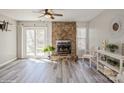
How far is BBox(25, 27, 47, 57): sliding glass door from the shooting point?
834 centimetres

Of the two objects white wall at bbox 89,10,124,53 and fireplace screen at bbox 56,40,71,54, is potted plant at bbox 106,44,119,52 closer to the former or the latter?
white wall at bbox 89,10,124,53

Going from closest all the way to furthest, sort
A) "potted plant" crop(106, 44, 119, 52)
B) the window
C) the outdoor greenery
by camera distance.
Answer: "potted plant" crop(106, 44, 119, 52) → the outdoor greenery → the window

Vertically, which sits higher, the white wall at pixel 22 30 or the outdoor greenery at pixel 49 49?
the white wall at pixel 22 30

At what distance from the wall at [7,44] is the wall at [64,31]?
2.07m

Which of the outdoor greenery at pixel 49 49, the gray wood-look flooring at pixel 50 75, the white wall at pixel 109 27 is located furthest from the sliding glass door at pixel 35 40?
the white wall at pixel 109 27

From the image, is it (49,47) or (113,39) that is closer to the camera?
(113,39)

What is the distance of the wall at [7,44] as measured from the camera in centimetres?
602

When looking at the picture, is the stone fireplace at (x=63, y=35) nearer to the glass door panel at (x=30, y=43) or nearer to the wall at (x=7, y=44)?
the glass door panel at (x=30, y=43)

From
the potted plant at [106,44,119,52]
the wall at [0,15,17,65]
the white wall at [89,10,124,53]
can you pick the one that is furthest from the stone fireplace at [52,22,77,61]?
the potted plant at [106,44,119,52]

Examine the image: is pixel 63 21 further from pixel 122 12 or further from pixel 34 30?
pixel 122 12

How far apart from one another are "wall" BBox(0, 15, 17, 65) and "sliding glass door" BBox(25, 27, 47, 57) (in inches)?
31.2
